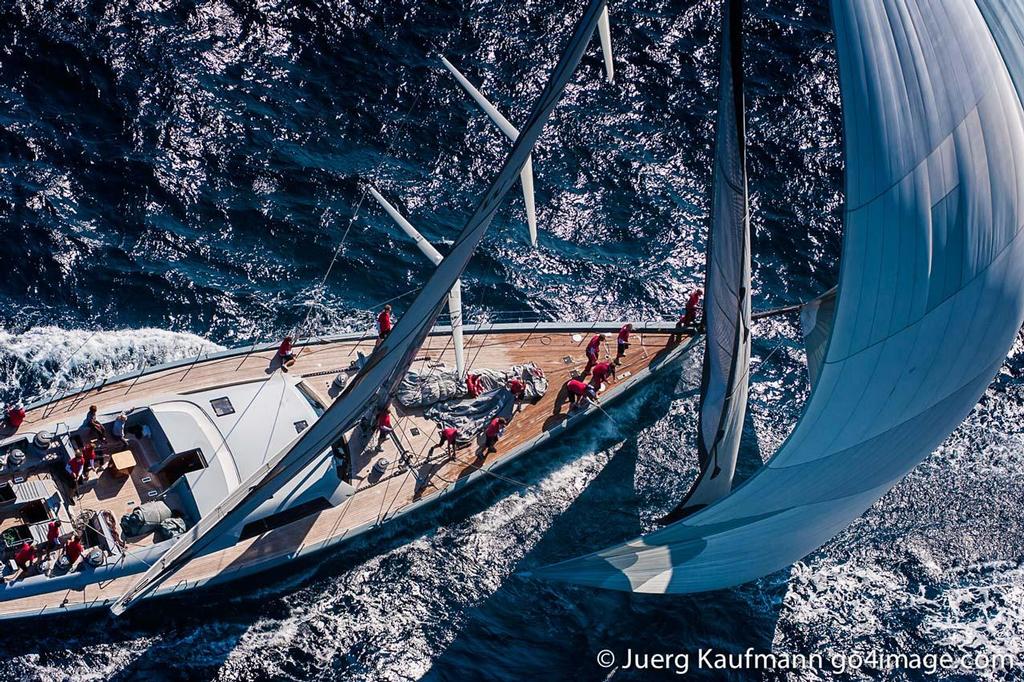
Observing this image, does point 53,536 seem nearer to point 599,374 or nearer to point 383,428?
point 383,428

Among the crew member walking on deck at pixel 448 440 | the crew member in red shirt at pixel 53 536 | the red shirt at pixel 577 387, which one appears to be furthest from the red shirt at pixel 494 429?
the crew member in red shirt at pixel 53 536

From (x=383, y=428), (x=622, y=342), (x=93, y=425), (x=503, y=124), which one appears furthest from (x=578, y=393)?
(x=93, y=425)

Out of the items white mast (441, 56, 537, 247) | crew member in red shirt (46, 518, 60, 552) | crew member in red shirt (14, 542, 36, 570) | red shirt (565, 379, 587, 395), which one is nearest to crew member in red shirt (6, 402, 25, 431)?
crew member in red shirt (46, 518, 60, 552)

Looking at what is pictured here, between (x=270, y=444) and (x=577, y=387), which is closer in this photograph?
(x=270, y=444)

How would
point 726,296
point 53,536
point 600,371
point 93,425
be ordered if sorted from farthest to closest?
point 600,371
point 93,425
point 726,296
point 53,536

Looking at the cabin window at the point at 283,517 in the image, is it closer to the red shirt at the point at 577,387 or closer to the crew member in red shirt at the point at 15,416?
the crew member in red shirt at the point at 15,416

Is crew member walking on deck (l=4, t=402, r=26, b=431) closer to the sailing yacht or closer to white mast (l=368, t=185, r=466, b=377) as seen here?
the sailing yacht
